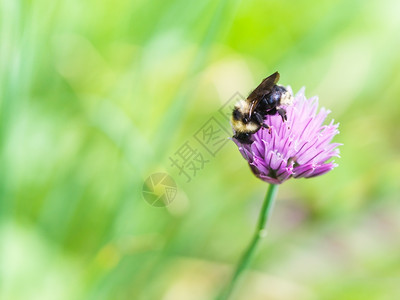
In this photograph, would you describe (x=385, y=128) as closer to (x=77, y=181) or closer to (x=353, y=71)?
(x=353, y=71)

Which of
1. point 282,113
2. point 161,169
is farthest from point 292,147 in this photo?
point 161,169

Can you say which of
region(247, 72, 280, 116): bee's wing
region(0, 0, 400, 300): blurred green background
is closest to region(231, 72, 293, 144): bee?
region(247, 72, 280, 116): bee's wing

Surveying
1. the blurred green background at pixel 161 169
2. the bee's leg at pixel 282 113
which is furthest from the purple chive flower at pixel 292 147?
the blurred green background at pixel 161 169

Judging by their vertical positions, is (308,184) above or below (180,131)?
below

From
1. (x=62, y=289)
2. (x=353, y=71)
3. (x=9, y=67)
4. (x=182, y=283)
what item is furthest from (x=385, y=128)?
(x=9, y=67)

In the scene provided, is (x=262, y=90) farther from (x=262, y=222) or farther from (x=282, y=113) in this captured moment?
(x=262, y=222)

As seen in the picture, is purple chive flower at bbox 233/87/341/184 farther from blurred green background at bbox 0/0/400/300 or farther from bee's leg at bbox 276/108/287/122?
blurred green background at bbox 0/0/400/300
